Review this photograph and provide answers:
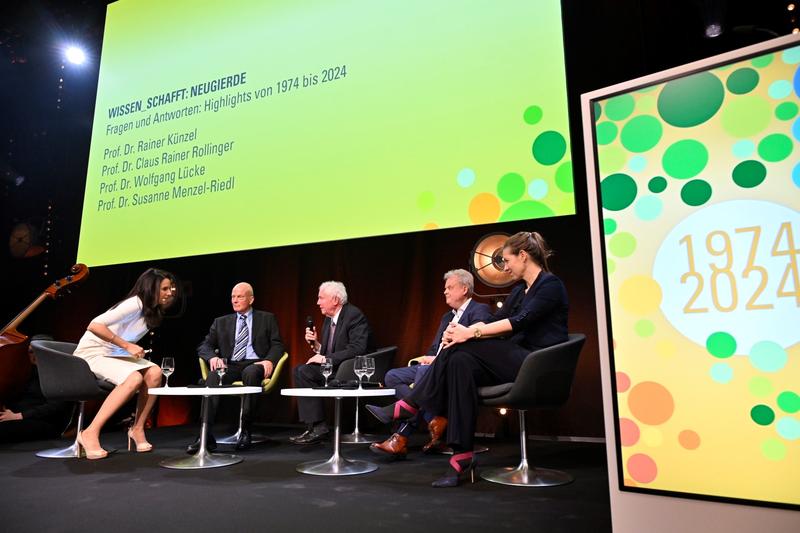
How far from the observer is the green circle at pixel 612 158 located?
133cm

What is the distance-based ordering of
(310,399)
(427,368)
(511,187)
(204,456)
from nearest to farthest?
(204,456) → (511,187) → (427,368) → (310,399)

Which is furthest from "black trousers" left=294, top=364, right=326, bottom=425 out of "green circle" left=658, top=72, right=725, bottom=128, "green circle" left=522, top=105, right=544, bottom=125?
"green circle" left=658, top=72, right=725, bottom=128

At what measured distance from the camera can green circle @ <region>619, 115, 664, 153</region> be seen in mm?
1297

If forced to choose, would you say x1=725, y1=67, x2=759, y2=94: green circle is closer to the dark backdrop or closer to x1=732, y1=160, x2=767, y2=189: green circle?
x1=732, y1=160, x2=767, y2=189: green circle

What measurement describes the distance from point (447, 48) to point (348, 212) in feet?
3.66

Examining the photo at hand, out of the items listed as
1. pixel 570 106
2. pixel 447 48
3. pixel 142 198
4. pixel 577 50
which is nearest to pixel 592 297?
pixel 570 106

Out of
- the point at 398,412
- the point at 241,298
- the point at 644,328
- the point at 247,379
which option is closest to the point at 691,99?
the point at 644,328

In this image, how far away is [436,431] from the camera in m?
3.01

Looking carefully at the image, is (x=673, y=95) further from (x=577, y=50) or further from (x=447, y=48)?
(x=577, y=50)

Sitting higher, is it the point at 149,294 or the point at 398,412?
the point at 149,294

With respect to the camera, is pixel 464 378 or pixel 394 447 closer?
pixel 464 378

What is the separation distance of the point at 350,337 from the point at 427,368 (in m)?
0.76

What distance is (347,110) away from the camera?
3.39 meters

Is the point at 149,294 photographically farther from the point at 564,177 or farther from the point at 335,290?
the point at 564,177
